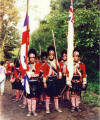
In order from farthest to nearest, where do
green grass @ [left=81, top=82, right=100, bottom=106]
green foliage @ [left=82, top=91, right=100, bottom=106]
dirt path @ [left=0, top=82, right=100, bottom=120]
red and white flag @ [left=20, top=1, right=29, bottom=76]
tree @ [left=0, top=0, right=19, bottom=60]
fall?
tree @ [left=0, top=0, right=19, bottom=60], green grass @ [left=81, top=82, right=100, bottom=106], green foliage @ [left=82, top=91, right=100, bottom=106], dirt path @ [left=0, top=82, right=100, bottom=120], red and white flag @ [left=20, top=1, right=29, bottom=76]

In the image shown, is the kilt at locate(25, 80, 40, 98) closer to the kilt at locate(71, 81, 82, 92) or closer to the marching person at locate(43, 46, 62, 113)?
the marching person at locate(43, 46, 62, 113)

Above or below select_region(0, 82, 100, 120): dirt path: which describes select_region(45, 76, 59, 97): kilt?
above

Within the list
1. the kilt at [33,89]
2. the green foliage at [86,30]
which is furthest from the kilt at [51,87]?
the green foliage at [86,30]

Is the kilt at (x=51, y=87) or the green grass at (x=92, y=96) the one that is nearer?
the kilt at (x=51, y=87)

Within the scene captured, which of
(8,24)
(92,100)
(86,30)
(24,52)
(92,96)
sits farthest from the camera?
(8,24)

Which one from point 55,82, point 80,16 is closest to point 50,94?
point 55,82

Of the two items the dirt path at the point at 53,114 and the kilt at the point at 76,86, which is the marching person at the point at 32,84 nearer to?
the dirt path at the point at 53,114

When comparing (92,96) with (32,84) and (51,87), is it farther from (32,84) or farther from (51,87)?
(32,84)

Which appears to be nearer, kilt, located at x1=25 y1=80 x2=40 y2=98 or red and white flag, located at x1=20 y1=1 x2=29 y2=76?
red and white flag, located at x1=20 y1=1 x2=29 y2=76

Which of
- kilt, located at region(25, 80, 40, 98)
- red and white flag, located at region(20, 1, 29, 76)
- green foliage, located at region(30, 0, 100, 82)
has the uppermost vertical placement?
green foliage, located at region(30, 0, 100, 82)

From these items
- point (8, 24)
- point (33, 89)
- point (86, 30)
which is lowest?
point (33, 89)

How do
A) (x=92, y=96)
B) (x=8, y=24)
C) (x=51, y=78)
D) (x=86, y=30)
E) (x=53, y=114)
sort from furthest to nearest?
(x=8, y=24) → (x=86, y=30) → (x=92, y=96) → (x=51, y=78) → (x=53, y=114)

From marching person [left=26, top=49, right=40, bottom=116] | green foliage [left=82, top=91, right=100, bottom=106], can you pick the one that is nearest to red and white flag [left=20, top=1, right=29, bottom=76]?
marching person [left=26, top=49, right=40, bottom=116]

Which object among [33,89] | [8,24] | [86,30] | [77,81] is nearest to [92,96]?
[77,81]
